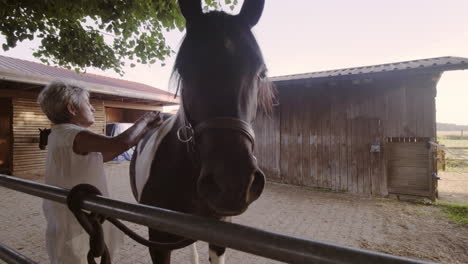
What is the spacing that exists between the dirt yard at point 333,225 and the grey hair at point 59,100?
2.63 meters

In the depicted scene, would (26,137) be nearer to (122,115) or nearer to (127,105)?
(127,105)

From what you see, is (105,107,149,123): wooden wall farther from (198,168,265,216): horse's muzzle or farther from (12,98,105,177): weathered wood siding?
(198,168,265,216): horse's muzzle

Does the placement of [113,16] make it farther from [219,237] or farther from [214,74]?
[219,237]

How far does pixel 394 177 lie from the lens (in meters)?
6.66

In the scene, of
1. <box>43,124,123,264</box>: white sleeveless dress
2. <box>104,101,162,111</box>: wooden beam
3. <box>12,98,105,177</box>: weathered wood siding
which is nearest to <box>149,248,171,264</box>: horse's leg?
<box>43,124,123,264</box>: white sleeveless dress

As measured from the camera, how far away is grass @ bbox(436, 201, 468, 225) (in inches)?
198

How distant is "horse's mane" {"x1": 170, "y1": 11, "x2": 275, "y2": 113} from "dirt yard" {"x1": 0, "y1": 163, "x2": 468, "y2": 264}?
3.17 meters

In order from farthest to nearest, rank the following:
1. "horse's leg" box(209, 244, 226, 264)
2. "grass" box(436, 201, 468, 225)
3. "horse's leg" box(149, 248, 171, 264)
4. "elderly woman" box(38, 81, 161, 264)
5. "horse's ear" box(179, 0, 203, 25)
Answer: "grass" box(436, 201, 468, 225), "horse's leg" box(209, 244, 226, 264), "horse's leg" box(149, 248, 171, 264), "elderly woman" box(38, 81, 161, 264), "horse's ear" box(179, 0, 203, 25)

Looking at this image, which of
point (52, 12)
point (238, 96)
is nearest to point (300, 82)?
point (52, 12)

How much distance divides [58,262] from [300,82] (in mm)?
7404

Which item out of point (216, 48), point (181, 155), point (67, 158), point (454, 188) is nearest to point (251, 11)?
point (216, 48)

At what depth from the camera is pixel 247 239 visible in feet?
1.89

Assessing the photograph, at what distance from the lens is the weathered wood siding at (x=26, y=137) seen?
9495 millimetres

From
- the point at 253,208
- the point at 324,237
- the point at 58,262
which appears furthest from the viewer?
the point at 253,208
